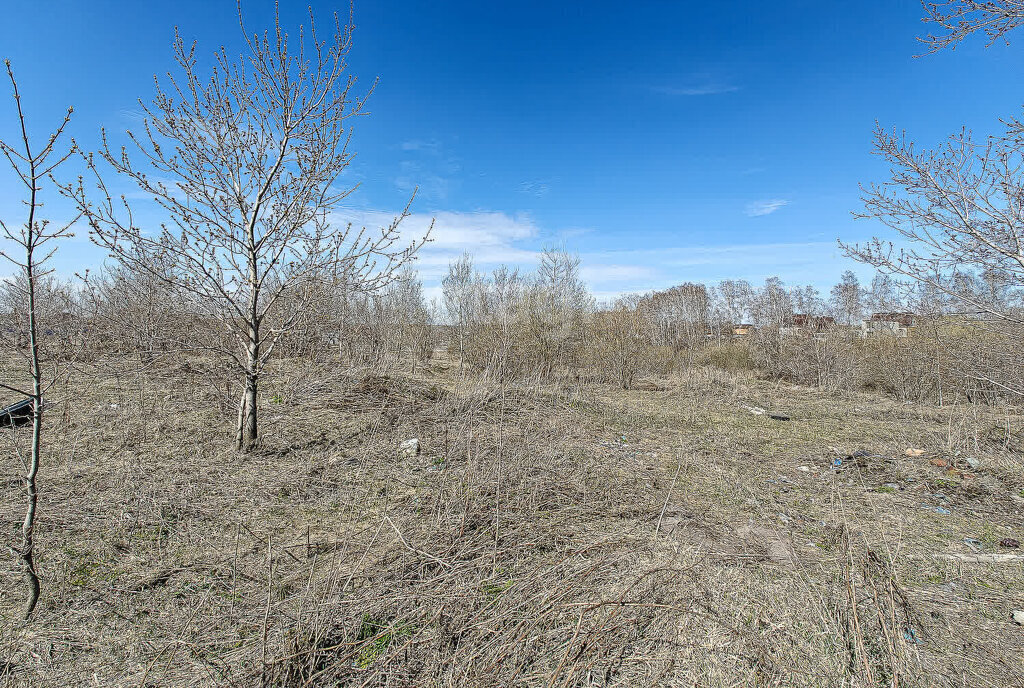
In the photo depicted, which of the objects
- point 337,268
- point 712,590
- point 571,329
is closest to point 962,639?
point 712,590

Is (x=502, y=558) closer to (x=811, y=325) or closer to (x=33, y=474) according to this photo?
(x=33, y=474)

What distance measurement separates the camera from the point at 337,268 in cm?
505

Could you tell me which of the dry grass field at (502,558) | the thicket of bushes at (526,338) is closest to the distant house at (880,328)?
the thicket of bushes at (526,338)

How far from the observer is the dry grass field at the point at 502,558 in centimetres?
205

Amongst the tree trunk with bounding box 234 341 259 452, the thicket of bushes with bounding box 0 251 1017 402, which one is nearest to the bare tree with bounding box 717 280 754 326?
the thicket of bushes with bounding box 0 251 1017 402

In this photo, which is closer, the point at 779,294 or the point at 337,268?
the point at 337,268

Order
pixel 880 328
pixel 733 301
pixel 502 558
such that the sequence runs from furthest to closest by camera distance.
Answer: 1. pixel 733 301
2. pixel 880 328
3. pixel 502 558

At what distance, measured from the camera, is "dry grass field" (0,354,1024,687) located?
2051mm

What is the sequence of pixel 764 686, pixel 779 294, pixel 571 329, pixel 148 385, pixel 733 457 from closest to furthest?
pixel 764 686, pixel 733 457, pixel 148 385, pixel 571 329, pixel 779 294

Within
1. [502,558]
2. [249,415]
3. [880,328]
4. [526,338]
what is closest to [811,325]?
[880,328]

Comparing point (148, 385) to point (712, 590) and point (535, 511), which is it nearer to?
point (535, 511)

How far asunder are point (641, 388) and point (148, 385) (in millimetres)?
10576

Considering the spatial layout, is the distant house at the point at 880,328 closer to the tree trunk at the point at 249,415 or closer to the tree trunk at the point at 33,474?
the tree trunk at the point at 249,415

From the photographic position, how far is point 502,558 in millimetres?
3010
